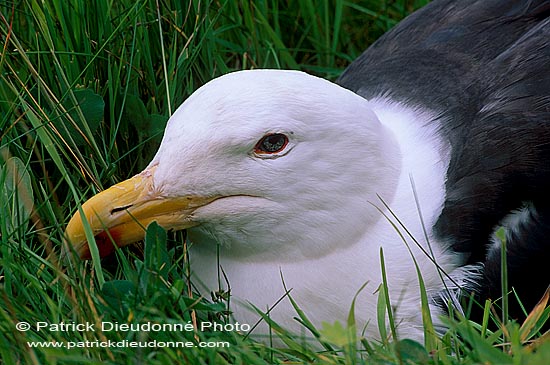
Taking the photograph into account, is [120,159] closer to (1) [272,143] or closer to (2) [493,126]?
(1) [272,143]

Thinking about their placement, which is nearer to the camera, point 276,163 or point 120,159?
point 276,163

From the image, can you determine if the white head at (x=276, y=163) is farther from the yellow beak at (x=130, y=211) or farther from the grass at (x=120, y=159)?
the grass at (x=120, y=159)

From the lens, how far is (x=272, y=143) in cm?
312

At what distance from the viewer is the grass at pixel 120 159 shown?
8.72 ft

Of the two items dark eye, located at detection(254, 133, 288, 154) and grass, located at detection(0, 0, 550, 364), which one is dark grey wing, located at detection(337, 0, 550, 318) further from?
dark eye, located at detection(254, 133, 288, 154)

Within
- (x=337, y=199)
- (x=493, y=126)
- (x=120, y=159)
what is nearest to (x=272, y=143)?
(x=337, y=199)

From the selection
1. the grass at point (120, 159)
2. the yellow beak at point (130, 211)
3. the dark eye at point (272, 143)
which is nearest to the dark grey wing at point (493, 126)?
the grass at point (120, 159)

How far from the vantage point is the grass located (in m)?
2.66

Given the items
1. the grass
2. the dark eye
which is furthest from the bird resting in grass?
the grass

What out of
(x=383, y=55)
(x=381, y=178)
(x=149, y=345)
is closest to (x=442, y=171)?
(x=381, y=178)

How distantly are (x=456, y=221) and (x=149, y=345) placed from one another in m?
1.04

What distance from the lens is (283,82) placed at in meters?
3.15

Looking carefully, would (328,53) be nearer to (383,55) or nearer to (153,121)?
(383,55)

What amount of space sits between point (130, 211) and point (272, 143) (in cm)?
46
